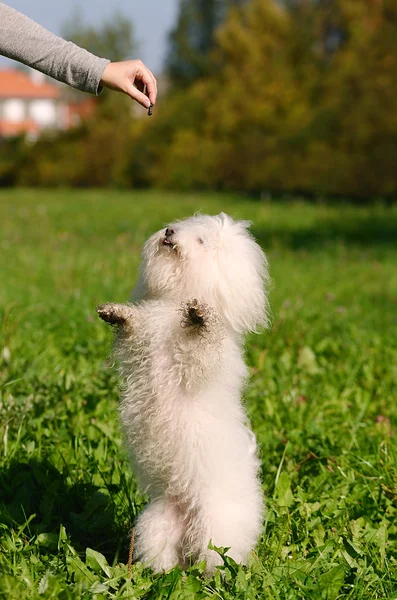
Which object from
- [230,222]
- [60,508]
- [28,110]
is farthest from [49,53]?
[28,110]

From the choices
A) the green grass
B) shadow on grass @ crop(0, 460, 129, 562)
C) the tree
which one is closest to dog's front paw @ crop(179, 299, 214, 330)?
the green grass

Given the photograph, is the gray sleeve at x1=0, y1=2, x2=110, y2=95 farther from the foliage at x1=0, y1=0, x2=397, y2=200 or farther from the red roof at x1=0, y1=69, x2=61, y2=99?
the red roof at x1=0, y1=69, x2=61, y2=99

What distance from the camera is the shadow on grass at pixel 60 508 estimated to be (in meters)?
3.29

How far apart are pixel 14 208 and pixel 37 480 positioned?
17.4m

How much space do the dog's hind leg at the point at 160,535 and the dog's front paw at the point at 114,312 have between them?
2.29ft

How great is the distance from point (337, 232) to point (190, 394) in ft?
47.0

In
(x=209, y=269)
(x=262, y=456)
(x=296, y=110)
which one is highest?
(x=296, y=110)

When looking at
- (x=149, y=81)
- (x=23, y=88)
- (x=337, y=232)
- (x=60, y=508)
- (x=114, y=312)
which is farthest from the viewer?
(x=23, y=88)

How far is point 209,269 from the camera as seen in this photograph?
2.84m

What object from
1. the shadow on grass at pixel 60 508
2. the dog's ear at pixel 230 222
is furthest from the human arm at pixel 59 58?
the shadow on grass at pixel 60 508

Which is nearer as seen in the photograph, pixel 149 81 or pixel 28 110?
pixel 149 81

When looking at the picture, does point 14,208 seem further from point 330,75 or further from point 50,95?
point 50,95

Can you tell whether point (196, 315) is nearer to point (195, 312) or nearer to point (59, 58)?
point (195, 312)

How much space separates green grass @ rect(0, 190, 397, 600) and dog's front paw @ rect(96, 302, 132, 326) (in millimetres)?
400
